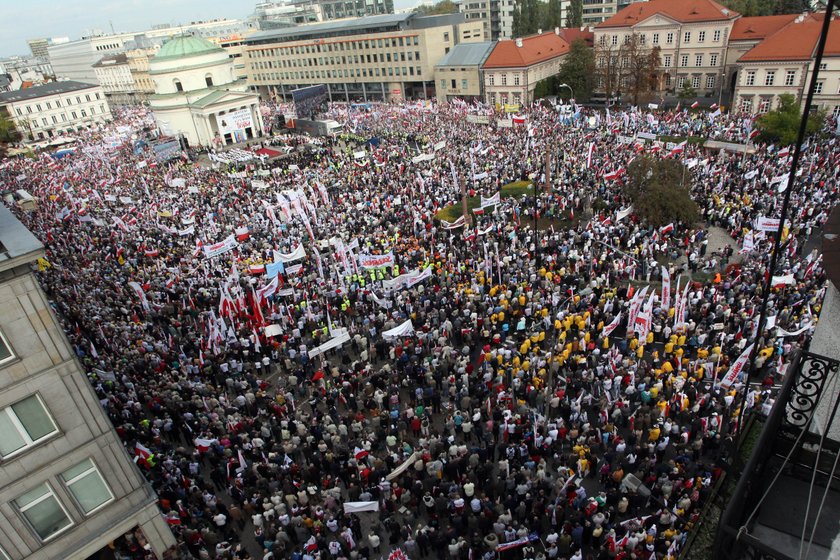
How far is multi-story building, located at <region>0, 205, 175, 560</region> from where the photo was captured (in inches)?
382

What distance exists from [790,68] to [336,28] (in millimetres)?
61735

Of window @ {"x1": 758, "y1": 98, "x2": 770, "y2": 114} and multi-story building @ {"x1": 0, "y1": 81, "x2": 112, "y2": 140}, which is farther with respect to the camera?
multi-story building @ {"x1": 0, "y1": 81, "x2": 112, "y2": 140}

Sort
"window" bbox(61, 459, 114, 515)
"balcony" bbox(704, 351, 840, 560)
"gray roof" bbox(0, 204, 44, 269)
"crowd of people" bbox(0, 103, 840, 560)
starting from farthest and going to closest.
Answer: "crowd of people" bbox(0, 103, 840, 560), "window" bbox(61, 459, 114, 515), "gray roof" bbox(0, 204, 44, 269), "balcony" bbox(704, 351, 840, 560)

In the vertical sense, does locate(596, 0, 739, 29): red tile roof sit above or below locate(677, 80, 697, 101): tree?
above

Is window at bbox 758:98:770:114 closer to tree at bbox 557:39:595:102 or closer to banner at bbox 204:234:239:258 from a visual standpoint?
tree at bbox 557:39:595:102

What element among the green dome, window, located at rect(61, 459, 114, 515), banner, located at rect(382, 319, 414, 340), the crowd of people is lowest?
the crowd of people

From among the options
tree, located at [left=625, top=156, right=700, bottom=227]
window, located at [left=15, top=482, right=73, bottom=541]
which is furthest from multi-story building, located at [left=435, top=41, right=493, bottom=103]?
window, located at [left=15, top=482, right=73, bottom=541]

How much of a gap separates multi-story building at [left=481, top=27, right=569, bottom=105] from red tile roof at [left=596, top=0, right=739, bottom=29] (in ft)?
22.5

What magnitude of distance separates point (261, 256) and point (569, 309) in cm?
1619

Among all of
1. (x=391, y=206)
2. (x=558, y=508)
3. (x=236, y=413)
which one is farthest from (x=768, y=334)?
(x=391, y=206)

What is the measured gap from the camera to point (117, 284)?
25.0 m

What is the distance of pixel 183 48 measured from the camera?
6769cm

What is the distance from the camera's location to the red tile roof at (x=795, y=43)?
42.3 meters

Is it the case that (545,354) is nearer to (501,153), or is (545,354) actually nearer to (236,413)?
(236,413)
